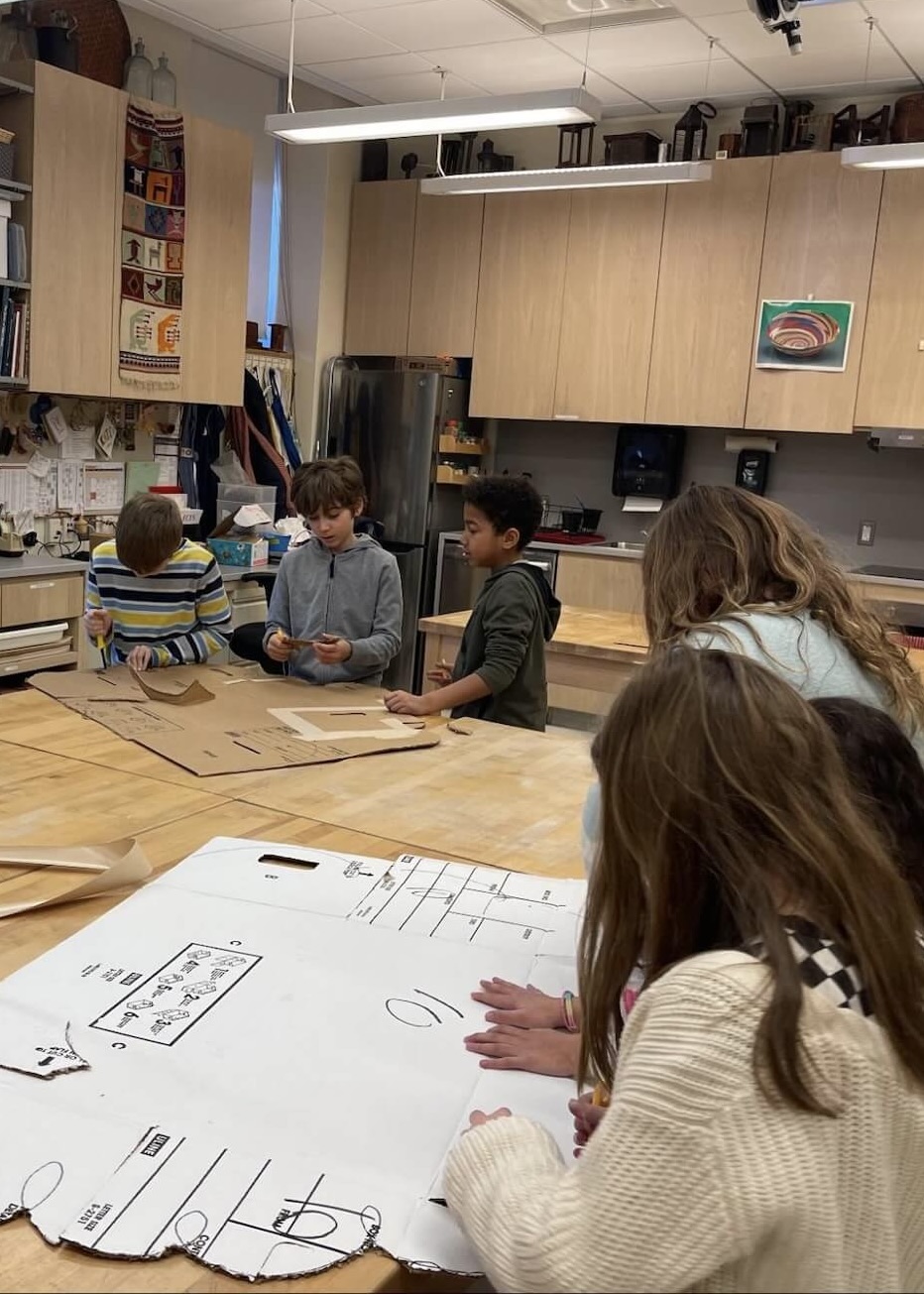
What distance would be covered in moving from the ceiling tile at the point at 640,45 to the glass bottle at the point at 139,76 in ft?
5.55

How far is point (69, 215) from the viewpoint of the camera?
420cm

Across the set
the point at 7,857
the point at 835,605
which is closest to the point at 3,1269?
the point at 7,857

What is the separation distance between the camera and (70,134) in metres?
4.14

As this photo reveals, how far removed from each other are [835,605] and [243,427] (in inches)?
178

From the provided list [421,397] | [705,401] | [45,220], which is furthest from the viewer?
[421,397]

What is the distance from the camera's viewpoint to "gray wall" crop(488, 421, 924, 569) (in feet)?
17.6

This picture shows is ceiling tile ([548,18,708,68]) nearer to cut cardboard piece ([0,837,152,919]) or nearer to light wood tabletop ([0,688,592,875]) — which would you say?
light wood tabletop ([0,688,592,875])

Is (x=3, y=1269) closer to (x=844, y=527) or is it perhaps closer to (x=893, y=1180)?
(x=893, y=1180)

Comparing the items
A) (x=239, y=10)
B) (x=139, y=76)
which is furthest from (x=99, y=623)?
(x=239, y=10)

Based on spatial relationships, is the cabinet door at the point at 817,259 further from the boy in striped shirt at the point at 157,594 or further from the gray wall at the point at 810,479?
the boy in striped shirt at the point at 157,594

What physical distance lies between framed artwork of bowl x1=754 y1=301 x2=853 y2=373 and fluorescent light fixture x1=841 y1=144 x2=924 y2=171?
130 centimetres

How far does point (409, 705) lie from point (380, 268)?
4315 millimetres

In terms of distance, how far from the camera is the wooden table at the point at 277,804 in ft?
5.10

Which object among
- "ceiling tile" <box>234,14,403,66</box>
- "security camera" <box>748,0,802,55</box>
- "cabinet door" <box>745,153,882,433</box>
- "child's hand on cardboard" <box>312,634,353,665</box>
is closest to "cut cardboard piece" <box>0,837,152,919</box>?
"child's hand on cardboard" <box>312,634,353,665</box>
